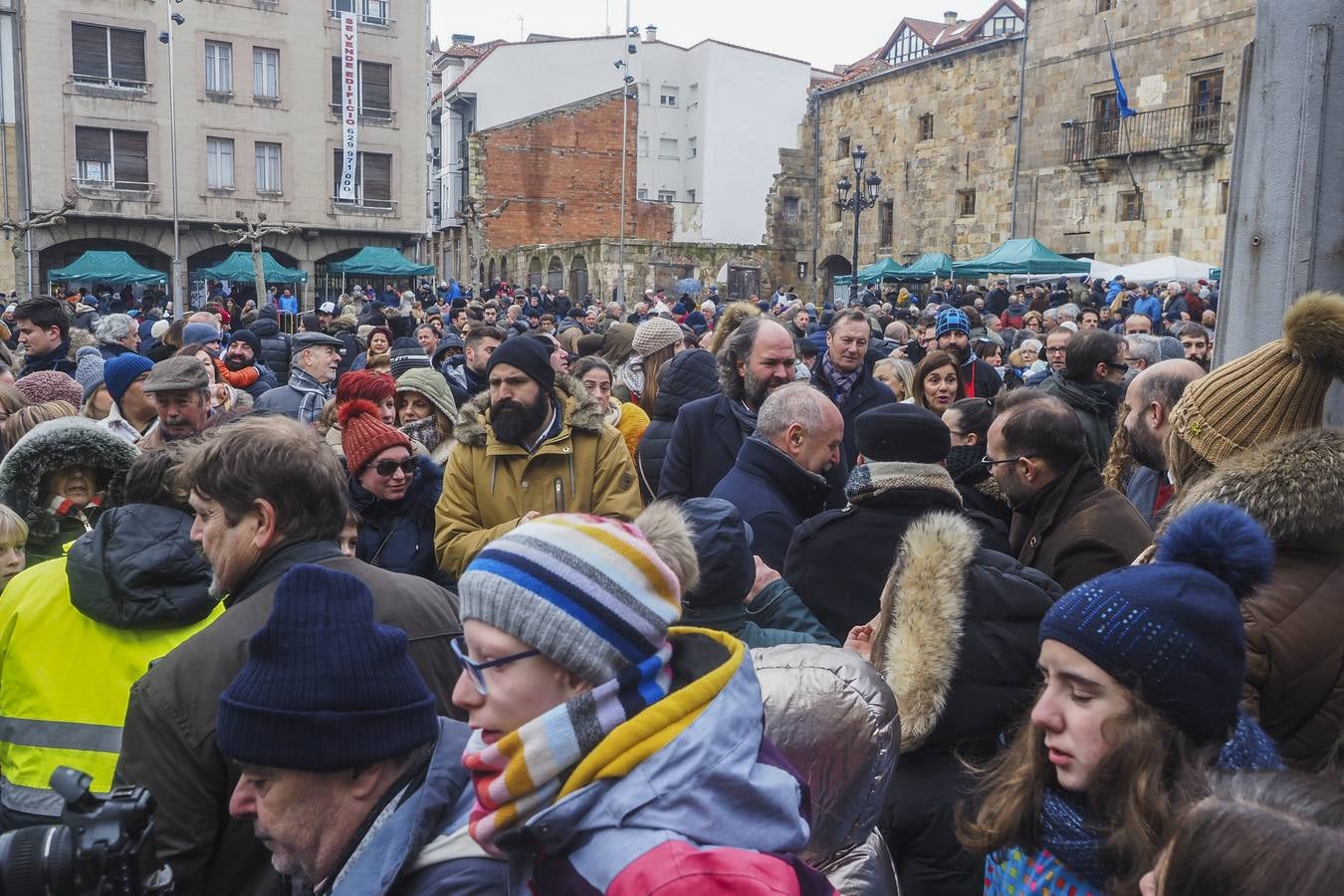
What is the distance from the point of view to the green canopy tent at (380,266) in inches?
1337

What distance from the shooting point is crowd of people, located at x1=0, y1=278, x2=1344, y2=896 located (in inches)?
62.0

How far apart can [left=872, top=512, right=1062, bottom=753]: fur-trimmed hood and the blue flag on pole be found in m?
27.6

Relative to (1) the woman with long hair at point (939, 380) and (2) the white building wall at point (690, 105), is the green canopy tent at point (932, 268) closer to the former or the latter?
(1) the woman with long hair at point (939, 380)

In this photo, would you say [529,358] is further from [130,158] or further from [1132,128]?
[130,158]

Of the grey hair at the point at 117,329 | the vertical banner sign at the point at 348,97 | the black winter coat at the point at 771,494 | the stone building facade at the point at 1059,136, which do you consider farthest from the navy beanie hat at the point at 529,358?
the vertical banner sign at the point at 348,97

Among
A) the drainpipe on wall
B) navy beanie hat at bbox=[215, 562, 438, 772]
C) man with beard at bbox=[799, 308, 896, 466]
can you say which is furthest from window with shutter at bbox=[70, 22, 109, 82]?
navy beanie hat at bbox=[215, 562, 438, 772]

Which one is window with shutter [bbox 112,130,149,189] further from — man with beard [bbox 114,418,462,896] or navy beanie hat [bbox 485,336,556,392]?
man with beard [bbox 114,418,462,896]

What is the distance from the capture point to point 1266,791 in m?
1.54

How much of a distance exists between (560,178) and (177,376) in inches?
1791

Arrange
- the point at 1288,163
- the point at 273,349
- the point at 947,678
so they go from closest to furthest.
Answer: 1. the point at 947,678
2. the point at 1288,163
3. the point at 273,349

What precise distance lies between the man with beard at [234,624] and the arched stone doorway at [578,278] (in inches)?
1458

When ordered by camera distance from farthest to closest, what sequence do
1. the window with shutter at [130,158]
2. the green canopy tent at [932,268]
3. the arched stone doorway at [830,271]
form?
the arched stone doorway at [830,271]
the window with shutter at [130,158]
the green canopy tent at [932,268]

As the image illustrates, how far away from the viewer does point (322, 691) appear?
176 cm

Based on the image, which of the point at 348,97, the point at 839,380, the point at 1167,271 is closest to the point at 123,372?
the point at 839,380
